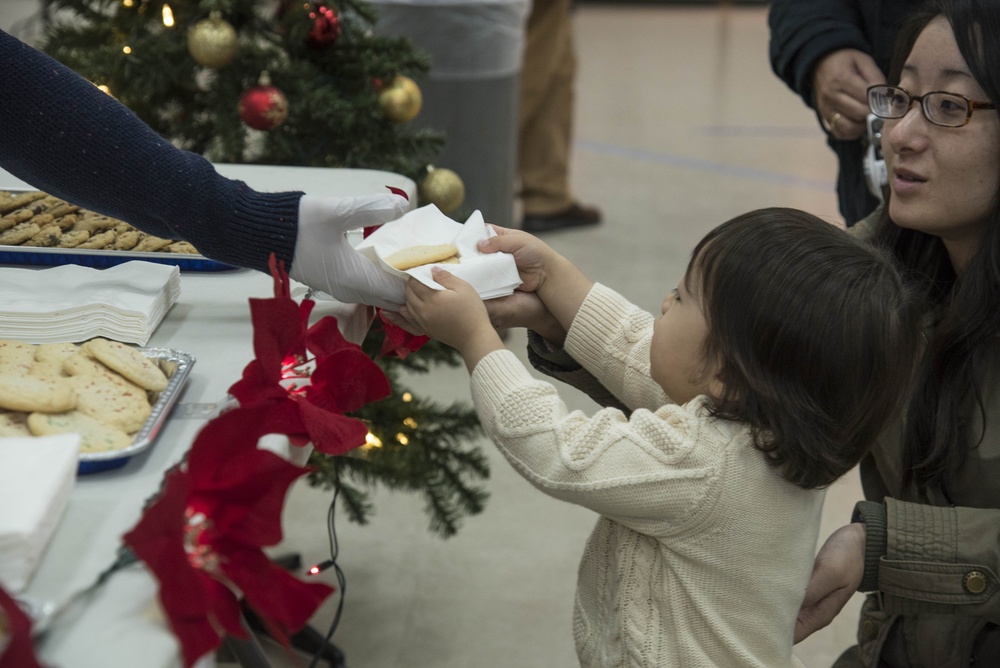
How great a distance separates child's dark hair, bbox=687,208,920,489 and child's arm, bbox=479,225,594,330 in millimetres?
237

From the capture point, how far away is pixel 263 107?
5.70ft

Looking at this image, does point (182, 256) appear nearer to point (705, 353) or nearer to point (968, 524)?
point (705, 353)

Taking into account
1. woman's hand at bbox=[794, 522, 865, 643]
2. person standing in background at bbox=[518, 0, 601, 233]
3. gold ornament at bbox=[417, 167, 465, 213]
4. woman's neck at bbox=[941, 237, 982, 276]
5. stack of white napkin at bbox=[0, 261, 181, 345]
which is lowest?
person standing in background at bbox=[518, 0, 601, 233]

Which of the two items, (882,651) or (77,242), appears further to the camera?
(882,651)

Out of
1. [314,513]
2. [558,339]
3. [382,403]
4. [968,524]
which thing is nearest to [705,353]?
[558,339]

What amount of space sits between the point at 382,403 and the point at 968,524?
97cm

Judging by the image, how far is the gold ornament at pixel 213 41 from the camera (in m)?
1.71

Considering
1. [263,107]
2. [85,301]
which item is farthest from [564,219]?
[85,301]

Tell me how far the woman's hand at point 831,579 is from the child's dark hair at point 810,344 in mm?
210

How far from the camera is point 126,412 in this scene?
2.81 feet

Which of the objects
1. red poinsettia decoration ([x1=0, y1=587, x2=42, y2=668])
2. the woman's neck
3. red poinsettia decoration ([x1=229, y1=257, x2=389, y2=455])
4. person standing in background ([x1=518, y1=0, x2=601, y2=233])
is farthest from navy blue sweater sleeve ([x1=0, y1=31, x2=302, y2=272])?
person standing in background ([x1=518, y1=0, x2=601, y2=233])

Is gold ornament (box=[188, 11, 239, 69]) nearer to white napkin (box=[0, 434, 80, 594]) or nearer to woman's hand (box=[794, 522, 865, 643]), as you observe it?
white napkin (box=[0, 434, 80, 594])

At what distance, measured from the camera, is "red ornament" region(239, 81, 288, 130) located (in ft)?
5.70

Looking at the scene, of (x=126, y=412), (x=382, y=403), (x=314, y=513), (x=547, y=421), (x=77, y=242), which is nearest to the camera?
(x=126, y=412)
